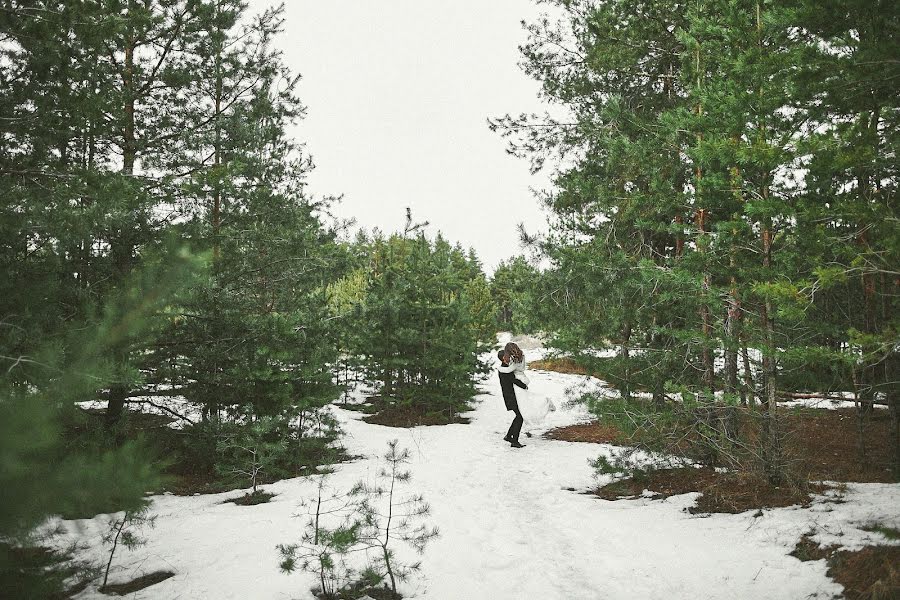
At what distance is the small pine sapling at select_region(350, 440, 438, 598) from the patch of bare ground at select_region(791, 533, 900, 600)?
10.3 ft

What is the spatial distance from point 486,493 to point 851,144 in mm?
5728

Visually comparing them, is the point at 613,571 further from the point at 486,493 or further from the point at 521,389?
the point at 521,389

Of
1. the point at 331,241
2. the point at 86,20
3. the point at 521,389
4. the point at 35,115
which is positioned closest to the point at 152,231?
the point at 35,115

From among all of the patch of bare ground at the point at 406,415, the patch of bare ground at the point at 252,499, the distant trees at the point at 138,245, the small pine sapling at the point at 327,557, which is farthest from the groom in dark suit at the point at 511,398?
the small pine sapling at the point at 327,557

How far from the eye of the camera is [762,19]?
210 inches

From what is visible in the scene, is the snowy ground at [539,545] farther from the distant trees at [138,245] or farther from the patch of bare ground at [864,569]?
the distant trees at [138,245]

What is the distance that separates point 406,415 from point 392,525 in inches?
270

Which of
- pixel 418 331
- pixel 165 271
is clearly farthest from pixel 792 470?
pixel 418 331

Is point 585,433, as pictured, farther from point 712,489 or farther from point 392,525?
point 392,525

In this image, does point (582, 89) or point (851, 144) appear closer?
point (851, 144)

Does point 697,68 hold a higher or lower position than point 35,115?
higher

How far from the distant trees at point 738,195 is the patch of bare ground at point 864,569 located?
1440mm

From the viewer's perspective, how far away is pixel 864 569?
11.6 ft

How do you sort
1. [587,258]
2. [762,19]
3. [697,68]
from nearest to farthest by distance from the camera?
[762,19], [697,68], [587,258]
